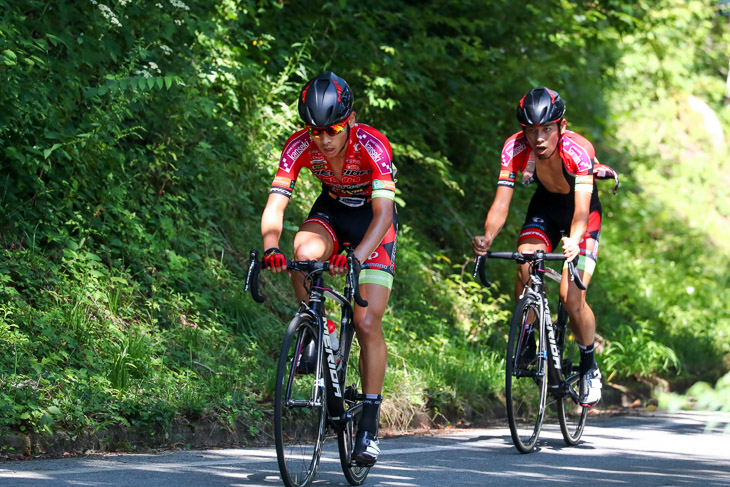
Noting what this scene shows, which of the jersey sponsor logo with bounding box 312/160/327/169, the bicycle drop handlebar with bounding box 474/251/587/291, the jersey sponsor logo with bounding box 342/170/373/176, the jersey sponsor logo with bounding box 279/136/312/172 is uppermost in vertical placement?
the jersey sponsor logo with bounding box 279/136/312/172

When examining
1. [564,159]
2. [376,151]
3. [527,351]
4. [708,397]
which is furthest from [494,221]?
[708,397]

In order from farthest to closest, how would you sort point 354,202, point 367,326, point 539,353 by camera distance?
point 539,353 → point 354,202 → point 367,326

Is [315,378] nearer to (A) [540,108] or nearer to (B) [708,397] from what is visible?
(B) [708,397]

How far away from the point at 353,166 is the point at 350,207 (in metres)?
0.35

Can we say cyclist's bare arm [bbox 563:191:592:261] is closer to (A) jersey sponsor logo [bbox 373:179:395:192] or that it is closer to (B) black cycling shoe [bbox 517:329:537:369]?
(B) black cycling shoe [bbox 517:329:537:369]

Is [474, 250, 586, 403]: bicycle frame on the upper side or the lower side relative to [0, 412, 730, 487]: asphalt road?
upper

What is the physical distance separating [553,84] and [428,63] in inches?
71.4

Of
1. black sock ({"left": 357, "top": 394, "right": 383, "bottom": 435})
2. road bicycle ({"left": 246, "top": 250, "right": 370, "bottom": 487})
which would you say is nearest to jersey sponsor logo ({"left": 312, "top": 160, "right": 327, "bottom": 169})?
road bicycle ({"left": 246, "top": 250, "right": 370, "bottom": 487})

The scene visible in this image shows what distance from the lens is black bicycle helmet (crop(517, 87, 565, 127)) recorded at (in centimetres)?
751

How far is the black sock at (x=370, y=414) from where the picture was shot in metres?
5.56

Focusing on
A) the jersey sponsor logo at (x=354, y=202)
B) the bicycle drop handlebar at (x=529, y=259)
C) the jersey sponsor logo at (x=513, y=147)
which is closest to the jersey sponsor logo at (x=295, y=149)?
the jersey sponsor logo at (x=354, y=202)

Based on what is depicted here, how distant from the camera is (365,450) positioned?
214 inches

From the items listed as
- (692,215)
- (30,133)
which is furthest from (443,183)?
(692,215)

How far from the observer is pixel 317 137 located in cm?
554
